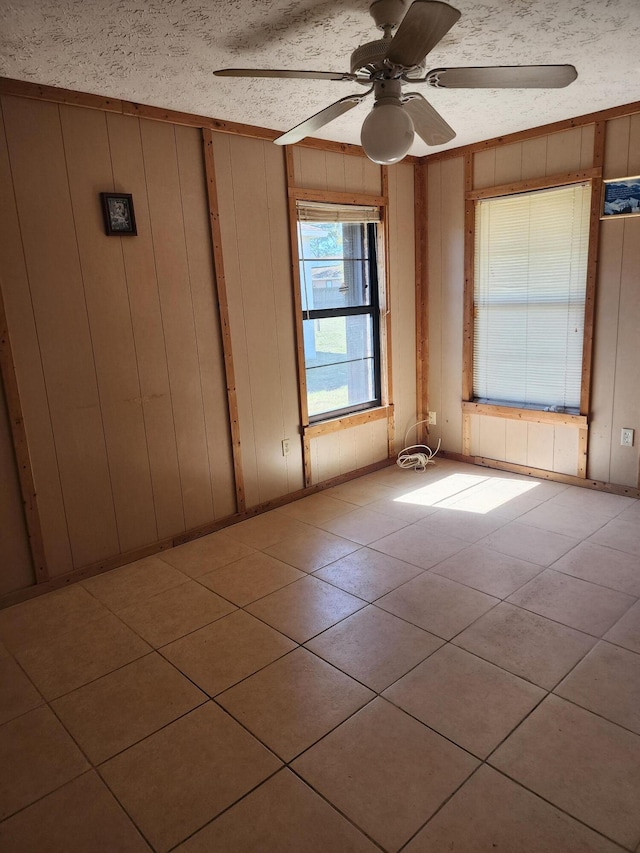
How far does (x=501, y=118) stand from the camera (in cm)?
365

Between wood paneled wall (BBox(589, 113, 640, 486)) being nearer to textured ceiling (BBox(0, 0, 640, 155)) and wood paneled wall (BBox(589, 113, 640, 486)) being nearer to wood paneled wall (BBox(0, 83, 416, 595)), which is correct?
textured ceiling (BBox(0, 0, 640, 155))

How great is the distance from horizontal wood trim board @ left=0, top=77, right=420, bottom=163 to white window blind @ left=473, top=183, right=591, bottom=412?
148cm

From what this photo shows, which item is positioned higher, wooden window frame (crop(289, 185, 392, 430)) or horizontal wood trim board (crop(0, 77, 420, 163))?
horizontal wood trim board (crop(0, 77, 420, 163))

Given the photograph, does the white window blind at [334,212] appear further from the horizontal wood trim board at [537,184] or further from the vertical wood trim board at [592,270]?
the vertical wood trim board at [592,270]

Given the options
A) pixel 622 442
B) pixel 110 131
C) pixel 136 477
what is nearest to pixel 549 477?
pixel 622 442

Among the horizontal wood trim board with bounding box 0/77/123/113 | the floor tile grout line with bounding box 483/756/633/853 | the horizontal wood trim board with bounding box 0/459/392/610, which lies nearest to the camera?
the floor tile grout line with bounding box 483/756/633/853

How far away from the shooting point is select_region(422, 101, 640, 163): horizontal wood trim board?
352 cm

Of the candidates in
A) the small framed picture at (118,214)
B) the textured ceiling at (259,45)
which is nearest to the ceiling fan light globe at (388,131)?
the textured ceiling at (259,45)

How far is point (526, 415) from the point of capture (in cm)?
439

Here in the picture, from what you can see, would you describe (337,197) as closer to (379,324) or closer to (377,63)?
(379,324)

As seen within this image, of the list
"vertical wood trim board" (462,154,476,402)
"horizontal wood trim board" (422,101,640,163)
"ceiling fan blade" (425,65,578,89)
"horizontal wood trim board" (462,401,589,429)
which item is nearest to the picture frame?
"horizontal wood trim board" (422,101,640,163)

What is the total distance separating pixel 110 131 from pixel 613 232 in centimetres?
315

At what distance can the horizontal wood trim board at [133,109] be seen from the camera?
2670 millimetres

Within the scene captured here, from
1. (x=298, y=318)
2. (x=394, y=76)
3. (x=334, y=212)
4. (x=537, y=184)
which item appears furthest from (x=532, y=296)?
(x=394, y=76)
